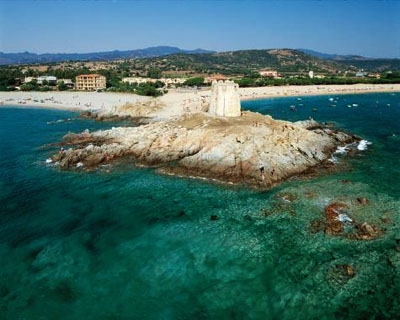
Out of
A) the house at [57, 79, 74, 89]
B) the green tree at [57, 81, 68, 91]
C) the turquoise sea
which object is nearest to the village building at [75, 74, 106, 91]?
the green tree at [57, 81, 68, 91]

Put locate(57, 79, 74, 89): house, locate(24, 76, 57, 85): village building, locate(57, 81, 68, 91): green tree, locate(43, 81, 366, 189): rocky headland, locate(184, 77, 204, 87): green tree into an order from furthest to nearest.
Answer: locate(184, 77, 204, 87): green tree
locate(24, 76, 57, 85): village building
locate(57, 79, 74, 89): house
locate(57, 81, 68, 91): green tree
locate(43, 81, 366, 189): rocky headland

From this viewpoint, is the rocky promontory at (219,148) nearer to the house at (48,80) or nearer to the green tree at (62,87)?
the green tree at (62,87)

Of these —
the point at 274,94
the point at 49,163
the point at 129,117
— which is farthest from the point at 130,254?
the point at 274,94

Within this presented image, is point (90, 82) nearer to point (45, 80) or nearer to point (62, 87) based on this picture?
point (62, 87)

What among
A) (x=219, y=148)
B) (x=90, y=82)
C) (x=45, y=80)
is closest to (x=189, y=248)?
(x=219, y=148)

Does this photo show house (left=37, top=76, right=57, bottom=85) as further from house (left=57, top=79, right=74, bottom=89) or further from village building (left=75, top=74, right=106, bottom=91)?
village building (left=75, top=74, right=106, bottom=91)

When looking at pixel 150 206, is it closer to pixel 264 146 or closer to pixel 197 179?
pixel 197 179

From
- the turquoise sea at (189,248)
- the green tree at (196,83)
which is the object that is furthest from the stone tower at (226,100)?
the green tree at (196,83)
